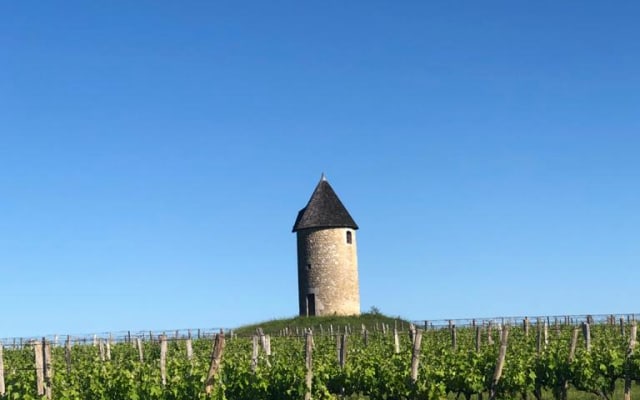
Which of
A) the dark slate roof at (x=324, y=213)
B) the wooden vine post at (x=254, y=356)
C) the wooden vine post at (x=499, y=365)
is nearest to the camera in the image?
the wooden vine post at (x=499, y=365)

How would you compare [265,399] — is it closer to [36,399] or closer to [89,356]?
[36,399]

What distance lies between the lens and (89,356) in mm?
26578

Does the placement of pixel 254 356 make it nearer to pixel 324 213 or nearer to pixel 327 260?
pixel 327 260

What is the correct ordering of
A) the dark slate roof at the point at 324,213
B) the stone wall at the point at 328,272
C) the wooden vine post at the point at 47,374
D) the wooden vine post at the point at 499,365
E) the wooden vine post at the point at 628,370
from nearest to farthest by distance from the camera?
the wooden vine post at the point at 47,374, the wooden vine post at the point at 499,365, the wooden vine post at the point at 628,370, the stone wall at the point at 328,272, the dark slate roof at the point at 324,213

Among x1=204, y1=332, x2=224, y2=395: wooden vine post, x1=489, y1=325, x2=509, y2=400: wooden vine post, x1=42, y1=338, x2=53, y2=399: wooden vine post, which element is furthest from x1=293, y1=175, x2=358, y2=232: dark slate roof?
x1=204, y1=332, x2=224, y2=395: wooden vine post

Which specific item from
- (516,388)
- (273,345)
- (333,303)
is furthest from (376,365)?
(333,303)

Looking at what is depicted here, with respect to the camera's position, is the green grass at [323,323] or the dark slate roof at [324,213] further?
the dark slate roof at [324,213]

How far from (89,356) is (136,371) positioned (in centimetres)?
1233

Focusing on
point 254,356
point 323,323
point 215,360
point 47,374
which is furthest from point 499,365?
point 323,323

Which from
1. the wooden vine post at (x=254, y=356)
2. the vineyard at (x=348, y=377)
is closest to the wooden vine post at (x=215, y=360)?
the vineyard at (x=348, y=377)

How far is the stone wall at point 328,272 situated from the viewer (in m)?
42.2

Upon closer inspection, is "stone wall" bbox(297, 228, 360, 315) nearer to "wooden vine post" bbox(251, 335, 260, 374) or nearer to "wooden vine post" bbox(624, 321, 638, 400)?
"wooden vine post" bbox(251, 335, 260, 374)

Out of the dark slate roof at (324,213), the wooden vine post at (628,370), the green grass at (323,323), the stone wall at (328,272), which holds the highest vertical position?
the dark slate roof at (324,213)

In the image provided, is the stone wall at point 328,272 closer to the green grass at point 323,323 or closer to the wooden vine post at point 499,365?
the green grass at point 323,323
